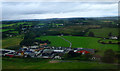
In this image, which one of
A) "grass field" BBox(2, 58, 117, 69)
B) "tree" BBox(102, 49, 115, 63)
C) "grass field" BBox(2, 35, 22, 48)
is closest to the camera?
"tree" BBox(102, 49, 115, 63)

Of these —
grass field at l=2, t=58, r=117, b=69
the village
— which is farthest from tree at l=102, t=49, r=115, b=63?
the village

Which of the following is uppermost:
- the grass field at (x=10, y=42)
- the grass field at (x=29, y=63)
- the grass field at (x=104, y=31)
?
the grass field at (x=104, y=31)

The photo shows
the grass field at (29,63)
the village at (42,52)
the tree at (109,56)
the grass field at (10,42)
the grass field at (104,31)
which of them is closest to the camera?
the tree at (109,56)

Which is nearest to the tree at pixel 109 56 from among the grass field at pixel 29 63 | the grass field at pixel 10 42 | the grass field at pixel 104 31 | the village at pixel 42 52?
the grass field at pixel 29 63

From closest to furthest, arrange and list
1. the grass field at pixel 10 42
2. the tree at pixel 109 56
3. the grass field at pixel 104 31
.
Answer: the tree at pixel 109 56
the grass field at pixel 104 31
the grass field at pixel 10 42

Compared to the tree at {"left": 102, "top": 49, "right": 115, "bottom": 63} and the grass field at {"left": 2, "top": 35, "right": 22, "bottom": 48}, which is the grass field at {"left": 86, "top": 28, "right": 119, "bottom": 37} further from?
the grass field at {"left": 2, "top": 35, "right": 22, "bottom": 48}

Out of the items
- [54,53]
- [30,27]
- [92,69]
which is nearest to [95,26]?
[54,53]

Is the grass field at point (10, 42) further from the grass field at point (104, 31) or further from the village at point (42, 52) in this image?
the grass field at point (104, 31)

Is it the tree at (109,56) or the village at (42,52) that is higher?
the tree at (109,56)

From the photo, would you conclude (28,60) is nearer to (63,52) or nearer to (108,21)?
(63,52)
